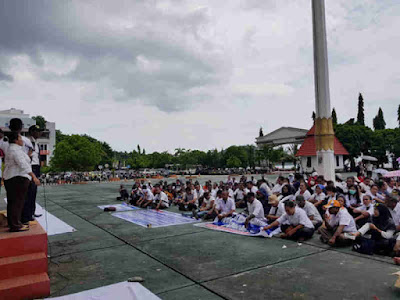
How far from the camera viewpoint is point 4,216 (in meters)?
4.61

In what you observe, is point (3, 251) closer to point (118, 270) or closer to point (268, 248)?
point (118, 270)

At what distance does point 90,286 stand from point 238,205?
832cm

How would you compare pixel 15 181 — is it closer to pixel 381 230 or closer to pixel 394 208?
pixel 381 230

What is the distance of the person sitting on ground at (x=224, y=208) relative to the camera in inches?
337

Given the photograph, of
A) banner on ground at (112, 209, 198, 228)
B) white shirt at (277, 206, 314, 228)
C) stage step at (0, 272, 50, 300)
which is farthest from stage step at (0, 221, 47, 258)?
white shirt at (277, 206, 314, 228)

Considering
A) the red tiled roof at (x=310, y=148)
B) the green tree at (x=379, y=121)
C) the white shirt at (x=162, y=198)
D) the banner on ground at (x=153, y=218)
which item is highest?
the green tree at (x=379, y=121)

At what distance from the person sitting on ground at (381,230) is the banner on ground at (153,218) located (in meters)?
4.92

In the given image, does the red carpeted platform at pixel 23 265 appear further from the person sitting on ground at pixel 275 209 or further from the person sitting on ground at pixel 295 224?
the person sitting on ground at pixel 275 209

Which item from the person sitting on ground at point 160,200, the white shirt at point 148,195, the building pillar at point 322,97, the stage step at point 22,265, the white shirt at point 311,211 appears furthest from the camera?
the building pillar at point 322,97

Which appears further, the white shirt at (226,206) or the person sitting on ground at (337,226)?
the white shirt at (226,206)

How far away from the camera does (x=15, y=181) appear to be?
4.21m

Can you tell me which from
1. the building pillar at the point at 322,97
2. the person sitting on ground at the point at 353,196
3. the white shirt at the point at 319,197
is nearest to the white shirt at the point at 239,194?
the white shirt at the point at 319,197

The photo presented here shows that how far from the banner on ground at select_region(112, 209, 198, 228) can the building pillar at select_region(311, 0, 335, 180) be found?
25.0 feet

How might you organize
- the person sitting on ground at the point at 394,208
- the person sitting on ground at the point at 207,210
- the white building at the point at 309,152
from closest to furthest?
the person sitting on ground at the point at 394,208 < the person sitting on ground at the point at 207,210 < the white building at the point at 309,152
